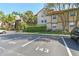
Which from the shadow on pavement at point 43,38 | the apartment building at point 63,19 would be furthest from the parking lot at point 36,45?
the apartment building at point 63,19

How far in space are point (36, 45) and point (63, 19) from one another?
1.85 ft

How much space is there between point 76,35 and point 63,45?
254mm

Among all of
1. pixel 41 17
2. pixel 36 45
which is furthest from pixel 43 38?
pixel 41 17

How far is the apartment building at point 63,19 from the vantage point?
372 cm

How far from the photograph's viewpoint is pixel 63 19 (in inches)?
147

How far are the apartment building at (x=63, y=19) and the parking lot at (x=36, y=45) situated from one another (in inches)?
6.0

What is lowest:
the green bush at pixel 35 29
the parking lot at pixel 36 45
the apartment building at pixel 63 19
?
the parking lot at pixel 36 45

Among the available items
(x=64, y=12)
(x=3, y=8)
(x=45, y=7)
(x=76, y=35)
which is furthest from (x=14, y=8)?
(x=76, y=35)

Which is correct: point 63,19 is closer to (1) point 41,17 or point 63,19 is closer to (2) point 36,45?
(1) point 41,17

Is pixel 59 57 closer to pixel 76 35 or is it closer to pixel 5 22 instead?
pixel 76 35

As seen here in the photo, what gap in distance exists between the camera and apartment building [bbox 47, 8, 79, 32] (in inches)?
146

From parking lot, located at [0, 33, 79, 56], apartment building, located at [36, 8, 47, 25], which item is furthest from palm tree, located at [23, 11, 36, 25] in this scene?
parking lot, located at [0, 33, 79, 56]

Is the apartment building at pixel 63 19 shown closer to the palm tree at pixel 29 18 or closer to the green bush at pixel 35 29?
the green bush at pixel 35 29

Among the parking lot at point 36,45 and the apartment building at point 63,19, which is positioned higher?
the apartment building at point 63,19
